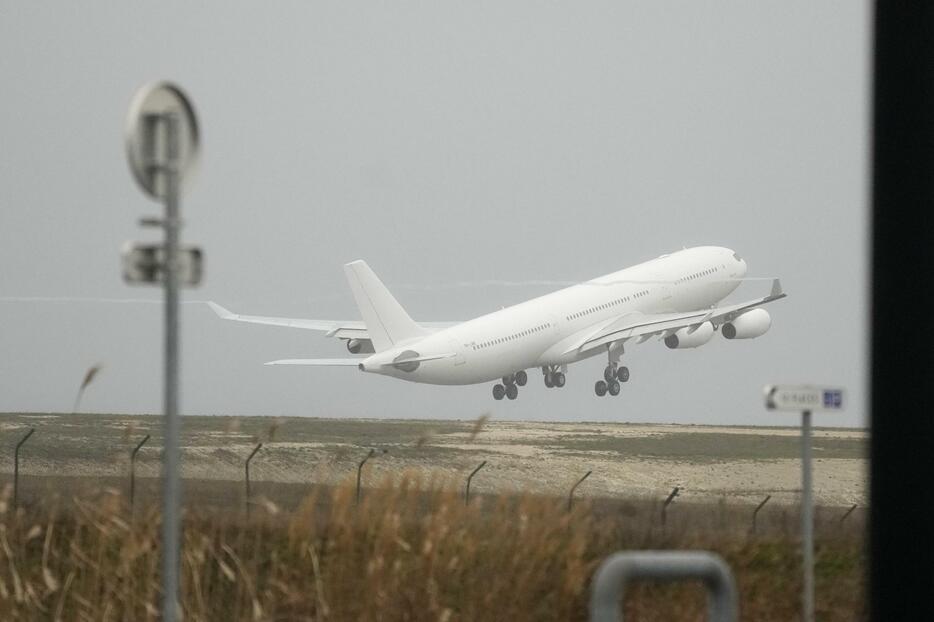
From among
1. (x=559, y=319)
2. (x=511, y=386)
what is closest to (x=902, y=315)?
(x=511, y=386)

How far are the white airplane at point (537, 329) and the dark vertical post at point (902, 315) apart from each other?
3362cm

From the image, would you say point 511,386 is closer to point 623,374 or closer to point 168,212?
point 623,374

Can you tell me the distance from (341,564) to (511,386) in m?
31.9

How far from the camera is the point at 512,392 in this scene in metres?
48.3

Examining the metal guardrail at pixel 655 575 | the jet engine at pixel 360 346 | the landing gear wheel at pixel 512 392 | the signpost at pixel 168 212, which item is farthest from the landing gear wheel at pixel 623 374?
the metal guardrail at pixel 655 575

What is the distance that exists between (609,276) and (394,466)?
802 inches

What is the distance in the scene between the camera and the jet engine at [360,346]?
1948 inches

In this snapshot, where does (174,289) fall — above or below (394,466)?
above

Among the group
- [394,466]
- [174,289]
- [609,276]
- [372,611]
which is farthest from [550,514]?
[609,276]

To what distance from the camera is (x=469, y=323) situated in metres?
48.9

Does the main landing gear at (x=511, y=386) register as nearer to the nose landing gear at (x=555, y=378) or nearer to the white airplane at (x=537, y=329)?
the white airplane at (x=537, y=329)

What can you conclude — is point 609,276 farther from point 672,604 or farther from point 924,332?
point 924,332

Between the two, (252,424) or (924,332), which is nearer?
(924,332)

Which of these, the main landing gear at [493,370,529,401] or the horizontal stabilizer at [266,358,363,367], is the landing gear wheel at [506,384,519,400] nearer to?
the main landing gear at [493,370,529,401]
